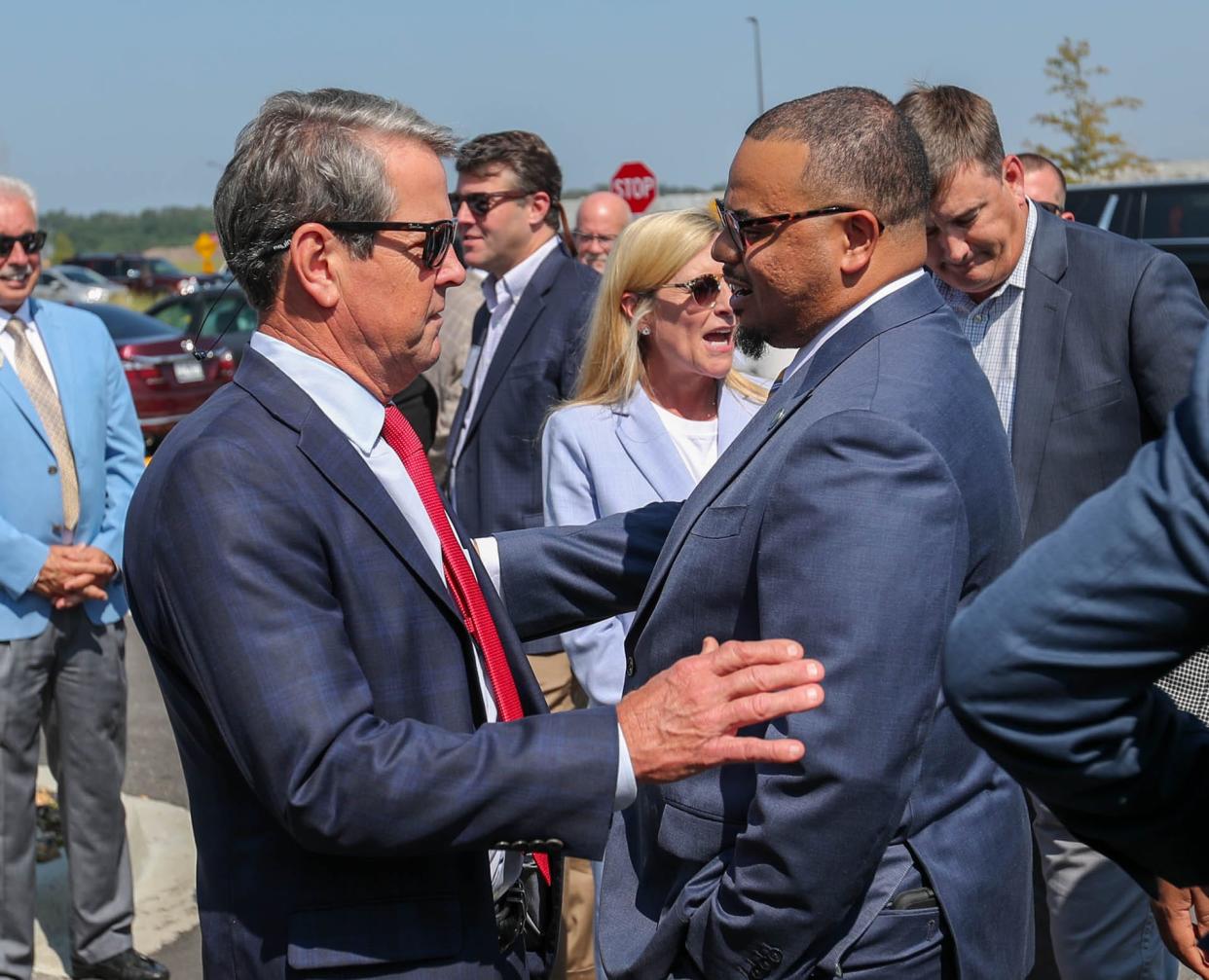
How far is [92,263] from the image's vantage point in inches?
2266

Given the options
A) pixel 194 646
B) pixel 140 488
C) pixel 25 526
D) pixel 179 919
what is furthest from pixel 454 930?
pixel 179 919

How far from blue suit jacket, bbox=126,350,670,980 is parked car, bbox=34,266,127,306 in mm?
39577

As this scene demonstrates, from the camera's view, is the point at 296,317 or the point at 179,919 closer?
the point at 296,317

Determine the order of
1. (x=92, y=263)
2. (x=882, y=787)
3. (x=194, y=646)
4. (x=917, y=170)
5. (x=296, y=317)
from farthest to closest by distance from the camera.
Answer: (x=92, y=263)
(x=917, y=170)
(x=296, y=317)
(x=882, y=787)
(x=194, y=646)

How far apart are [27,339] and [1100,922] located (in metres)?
3.67

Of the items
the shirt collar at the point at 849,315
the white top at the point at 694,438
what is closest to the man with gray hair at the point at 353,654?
the shirt collar at the point at 849,315

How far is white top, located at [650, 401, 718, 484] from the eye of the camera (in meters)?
3.83

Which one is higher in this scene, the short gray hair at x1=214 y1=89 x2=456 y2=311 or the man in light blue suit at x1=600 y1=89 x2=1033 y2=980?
the short gray hair at x1=214 y1=89 x2=456 y2=311

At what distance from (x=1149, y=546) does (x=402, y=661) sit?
3.79ft

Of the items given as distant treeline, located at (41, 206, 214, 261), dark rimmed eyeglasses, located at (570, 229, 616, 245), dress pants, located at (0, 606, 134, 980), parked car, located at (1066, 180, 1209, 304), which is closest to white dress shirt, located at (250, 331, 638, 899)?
dress pants, located at (0, 606, 134, 980)

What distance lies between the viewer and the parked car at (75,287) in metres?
41.7

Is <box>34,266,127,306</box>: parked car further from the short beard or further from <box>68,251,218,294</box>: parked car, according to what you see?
the short beard

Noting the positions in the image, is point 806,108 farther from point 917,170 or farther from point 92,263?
point 92,263

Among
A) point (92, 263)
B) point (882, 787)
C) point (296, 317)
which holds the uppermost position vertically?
point (296, 317)
